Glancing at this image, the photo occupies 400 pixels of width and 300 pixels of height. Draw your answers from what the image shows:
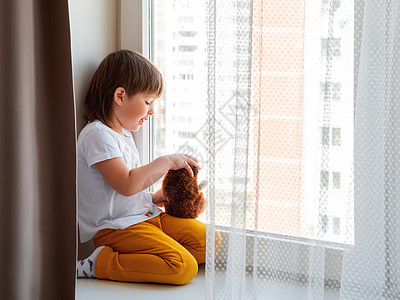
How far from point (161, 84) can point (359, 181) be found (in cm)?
66

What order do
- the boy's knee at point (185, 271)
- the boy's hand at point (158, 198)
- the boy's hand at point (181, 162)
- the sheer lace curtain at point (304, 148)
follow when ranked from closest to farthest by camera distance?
the sheer lace curtain at point (304, 148) < the boy's knee at point (185, 271) < the boy's hand at point (181, 162) < the boy's hand at point (158, 198)

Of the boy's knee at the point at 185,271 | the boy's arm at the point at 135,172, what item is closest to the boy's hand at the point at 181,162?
the boy's arm at the point at 135,172

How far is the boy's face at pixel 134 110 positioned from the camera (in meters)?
1.35

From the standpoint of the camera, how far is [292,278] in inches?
40.1

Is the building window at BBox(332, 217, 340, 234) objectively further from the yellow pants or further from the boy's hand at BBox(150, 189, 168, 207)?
the boy's hand at BBox(150, 189, 168, 207)

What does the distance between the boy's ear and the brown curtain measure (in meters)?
0.27

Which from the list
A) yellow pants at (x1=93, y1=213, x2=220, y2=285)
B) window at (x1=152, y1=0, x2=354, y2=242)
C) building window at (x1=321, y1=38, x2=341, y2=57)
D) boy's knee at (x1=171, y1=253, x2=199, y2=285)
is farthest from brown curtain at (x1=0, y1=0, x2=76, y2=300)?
building window at (x1=321, y1=38, x2=341, y2=57)

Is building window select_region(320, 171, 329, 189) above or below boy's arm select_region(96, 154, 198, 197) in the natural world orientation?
above

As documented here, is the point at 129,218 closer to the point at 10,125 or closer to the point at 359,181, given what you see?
the point at 10,125

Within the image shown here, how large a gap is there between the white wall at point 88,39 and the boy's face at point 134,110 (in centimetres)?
14

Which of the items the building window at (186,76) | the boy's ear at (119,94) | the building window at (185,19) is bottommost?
the boy's ear at (119,94)

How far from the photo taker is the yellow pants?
3.98 ft

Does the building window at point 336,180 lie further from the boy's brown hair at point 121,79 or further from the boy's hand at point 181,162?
the boy's brown hair at point 121,79

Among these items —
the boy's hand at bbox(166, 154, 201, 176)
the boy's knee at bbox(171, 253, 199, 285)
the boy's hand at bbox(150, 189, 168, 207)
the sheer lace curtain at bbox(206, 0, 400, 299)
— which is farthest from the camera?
the boy's hand at bbox(150, 189, 168, 207)
